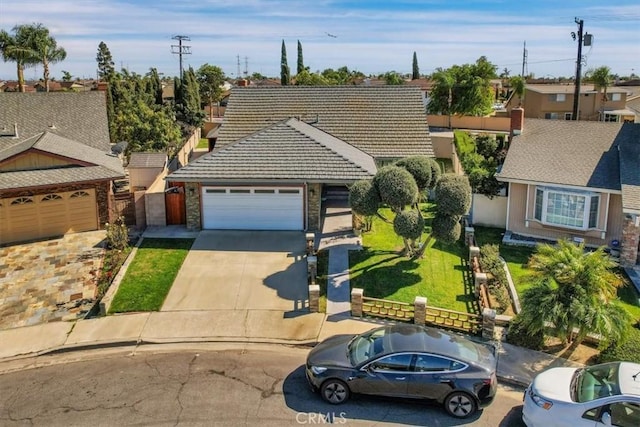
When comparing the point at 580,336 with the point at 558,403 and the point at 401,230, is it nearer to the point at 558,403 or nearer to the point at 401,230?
the point at 558,403

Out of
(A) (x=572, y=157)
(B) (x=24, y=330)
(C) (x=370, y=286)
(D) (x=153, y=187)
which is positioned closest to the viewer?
(B) (x=24, y=330)

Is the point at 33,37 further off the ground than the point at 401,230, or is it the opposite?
the point at 33,37

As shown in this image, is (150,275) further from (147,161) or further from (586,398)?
(586,398)

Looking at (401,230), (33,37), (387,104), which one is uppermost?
(33,37)

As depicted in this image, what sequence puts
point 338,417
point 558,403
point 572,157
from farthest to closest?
point 572,157 → point 338,417 → point 558,403

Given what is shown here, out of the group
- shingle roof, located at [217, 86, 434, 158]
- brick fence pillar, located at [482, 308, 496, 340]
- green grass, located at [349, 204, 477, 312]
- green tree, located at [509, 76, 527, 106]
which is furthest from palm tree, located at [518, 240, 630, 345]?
green tree, located at [509, 76, 527, 106]

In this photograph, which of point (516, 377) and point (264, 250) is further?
point (264, 250)

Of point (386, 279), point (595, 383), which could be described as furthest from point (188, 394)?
point (595, 383)

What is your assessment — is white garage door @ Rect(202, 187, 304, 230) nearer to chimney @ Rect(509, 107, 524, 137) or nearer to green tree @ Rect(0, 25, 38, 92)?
chimney @ Rect(509, 107, 524, 137)

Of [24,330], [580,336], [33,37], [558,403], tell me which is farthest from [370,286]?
[33,37]
